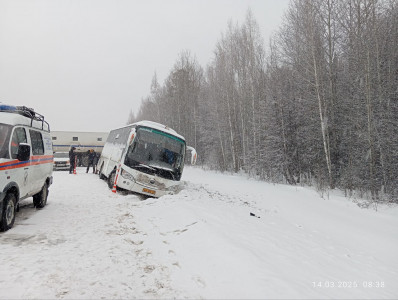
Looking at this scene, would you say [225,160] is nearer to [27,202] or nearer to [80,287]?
[27,202]

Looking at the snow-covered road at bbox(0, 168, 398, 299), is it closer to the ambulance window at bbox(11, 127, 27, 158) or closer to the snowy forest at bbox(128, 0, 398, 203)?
the ambulance window at bbox(11, 127, 27, 158)

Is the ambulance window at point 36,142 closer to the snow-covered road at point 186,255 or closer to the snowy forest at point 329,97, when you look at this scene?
the snow-covered road at point 186,255

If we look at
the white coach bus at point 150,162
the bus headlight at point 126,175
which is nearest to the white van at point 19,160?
the bus headlight at point 126,175

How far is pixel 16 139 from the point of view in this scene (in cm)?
614

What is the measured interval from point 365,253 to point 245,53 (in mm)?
26404

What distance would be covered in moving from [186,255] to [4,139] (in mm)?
4758

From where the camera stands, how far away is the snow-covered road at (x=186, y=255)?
3.54 meters

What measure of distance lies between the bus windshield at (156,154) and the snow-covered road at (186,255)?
218 centimetres

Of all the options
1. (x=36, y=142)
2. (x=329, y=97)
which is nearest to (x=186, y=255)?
(x=36, y=142)

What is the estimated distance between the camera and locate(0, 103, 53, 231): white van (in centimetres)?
556

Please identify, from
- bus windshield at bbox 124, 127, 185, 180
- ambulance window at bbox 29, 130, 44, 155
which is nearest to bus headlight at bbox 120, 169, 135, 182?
bus windshield at bbox 124, 127, 185, 180

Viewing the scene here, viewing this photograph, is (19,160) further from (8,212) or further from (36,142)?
(36,142)

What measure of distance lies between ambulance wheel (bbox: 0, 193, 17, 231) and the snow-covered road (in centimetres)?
19

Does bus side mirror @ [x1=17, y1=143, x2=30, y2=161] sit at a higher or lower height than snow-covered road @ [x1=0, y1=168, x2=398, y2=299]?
higher
